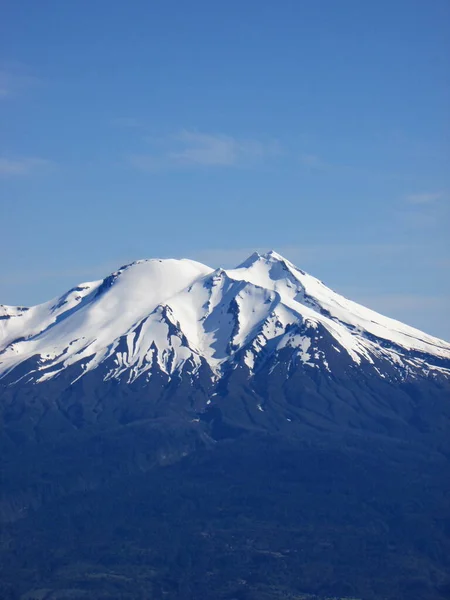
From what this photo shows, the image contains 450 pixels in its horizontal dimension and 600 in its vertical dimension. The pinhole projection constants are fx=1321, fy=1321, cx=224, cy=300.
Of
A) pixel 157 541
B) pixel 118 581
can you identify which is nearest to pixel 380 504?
pixel 157 541

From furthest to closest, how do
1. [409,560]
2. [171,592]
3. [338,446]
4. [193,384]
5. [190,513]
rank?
1. [193,384]
2. [338,446]
3. [190,513]
4. [409,560]
5. [171,592]

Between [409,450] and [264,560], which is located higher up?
[409,450]

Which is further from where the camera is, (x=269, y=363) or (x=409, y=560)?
(x=269, y=363)

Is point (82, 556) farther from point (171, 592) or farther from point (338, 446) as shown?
point (338, 446)

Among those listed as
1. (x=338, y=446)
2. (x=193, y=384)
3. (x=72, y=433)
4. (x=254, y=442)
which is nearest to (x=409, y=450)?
(x=338, y=446)

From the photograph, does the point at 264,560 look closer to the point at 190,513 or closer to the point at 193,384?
the point at 190,513

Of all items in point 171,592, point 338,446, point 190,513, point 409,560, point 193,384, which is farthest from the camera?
point 193,384
